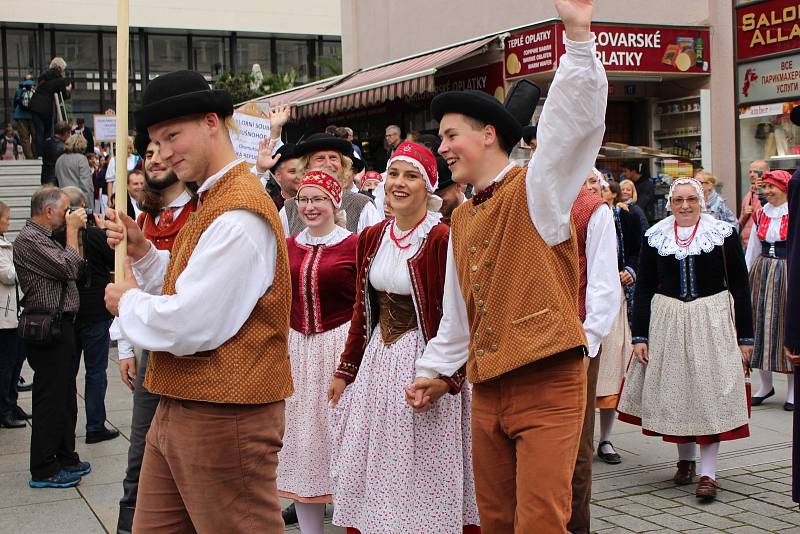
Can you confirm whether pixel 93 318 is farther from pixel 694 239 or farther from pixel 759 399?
pixel 759 399

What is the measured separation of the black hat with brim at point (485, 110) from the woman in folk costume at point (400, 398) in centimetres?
93

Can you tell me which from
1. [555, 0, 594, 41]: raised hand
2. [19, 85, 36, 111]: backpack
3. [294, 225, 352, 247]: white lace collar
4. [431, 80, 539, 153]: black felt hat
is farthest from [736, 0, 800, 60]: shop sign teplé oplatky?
[19, 85, 36, 111]: backpack

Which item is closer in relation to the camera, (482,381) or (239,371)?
(239,371)

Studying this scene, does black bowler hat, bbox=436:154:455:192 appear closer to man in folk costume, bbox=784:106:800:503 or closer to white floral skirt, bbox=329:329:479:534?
white floral skirt, bbox=329:329:479:534

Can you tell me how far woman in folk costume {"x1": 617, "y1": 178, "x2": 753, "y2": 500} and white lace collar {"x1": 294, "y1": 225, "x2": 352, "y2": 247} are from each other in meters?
2.24

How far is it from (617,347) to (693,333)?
0.94 meters

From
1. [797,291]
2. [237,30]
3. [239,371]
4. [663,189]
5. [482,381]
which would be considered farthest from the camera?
[237,30]

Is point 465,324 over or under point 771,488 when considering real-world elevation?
over

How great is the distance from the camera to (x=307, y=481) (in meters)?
5.14

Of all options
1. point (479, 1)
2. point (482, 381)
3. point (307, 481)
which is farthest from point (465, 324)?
point (479, 1)

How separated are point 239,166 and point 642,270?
13.3ft

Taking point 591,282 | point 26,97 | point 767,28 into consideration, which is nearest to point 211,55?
point 26,97

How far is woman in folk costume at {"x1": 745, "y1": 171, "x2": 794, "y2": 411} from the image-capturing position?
29.5 ft

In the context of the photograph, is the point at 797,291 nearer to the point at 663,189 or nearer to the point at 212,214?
the point at 212,214
